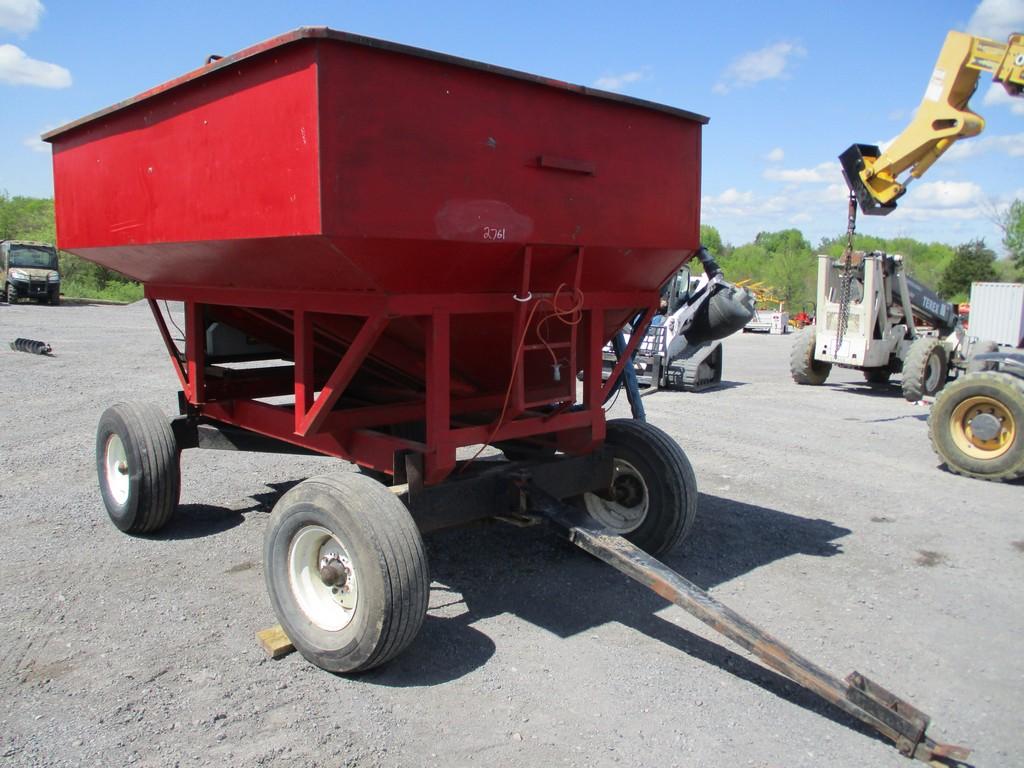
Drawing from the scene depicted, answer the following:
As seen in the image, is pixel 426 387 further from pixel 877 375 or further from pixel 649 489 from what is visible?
pixel 877 375

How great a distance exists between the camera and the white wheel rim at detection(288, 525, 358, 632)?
3.63 m

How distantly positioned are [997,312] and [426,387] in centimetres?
1439

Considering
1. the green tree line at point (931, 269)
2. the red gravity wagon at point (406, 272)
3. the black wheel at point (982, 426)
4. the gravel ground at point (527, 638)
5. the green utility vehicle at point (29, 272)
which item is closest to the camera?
the gravel ground at point (527, 638)

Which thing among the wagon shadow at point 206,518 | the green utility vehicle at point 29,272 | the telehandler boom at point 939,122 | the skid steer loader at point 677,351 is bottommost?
the wagon shadow at point 206,518

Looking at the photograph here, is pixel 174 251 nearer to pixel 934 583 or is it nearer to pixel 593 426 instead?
pixel 593 426

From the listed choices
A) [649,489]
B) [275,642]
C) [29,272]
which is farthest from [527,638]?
[29,272]

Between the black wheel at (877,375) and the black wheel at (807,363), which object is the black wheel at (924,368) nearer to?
the black wheel at (877,375)

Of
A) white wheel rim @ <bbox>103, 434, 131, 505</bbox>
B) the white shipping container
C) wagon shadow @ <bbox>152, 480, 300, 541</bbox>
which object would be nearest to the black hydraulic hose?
wagon shadow @ <bbox>152, 480, 300, 541</bbox>

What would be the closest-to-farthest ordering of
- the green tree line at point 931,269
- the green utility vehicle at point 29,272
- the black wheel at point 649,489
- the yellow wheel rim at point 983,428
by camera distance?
the black wheel at point 649,489 → the yellow wheel rim at point 983,428 → the green utility vehicle at point 29,272 → the green tree line at point 931,269

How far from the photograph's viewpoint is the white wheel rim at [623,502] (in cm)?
479

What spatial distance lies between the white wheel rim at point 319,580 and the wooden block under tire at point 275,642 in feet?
0.52

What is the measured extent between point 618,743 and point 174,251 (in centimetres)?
317

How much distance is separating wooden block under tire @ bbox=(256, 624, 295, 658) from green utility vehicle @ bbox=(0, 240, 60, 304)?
31013mm

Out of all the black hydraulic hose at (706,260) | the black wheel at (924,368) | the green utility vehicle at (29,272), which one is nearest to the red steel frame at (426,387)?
the black hydraulic hose at (706,260)
